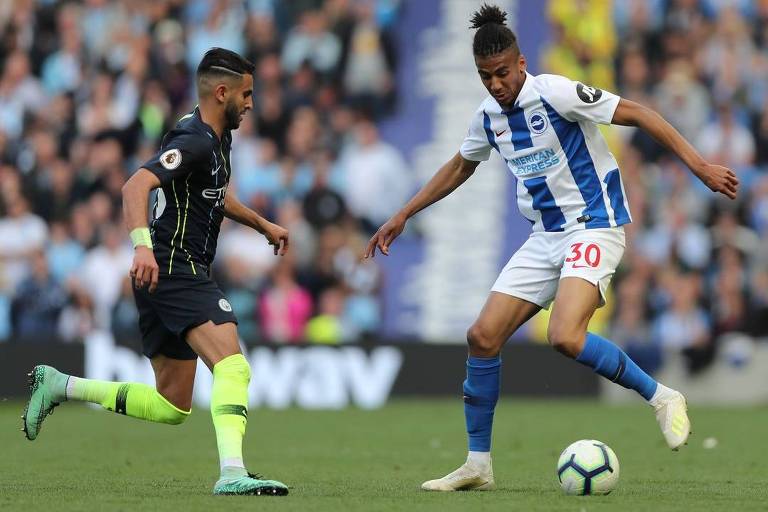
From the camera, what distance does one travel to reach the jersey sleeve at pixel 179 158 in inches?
252

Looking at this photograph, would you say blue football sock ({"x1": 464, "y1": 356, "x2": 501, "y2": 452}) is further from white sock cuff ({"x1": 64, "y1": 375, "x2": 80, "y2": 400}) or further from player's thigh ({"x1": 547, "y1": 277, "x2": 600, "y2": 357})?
white sock cuff ({"x1": 64, "y1": 375, "x2": 80, "y2": 400})

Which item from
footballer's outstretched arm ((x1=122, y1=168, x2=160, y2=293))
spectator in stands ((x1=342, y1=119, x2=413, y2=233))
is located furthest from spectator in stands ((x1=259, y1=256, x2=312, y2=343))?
footballer's outstretched arm ((x1=122, y1=168, x2=160, y2=293))

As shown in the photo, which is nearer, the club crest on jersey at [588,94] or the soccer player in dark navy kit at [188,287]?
the soccer player in dark navy kit at [188,287]

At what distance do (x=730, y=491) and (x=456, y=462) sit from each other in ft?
7.80

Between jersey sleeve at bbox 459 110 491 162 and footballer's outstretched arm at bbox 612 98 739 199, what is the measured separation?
78cm

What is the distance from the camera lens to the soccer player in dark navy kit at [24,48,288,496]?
20.7 feet

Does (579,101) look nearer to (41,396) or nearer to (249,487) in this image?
(249,487)

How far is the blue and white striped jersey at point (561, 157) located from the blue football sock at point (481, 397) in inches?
31.5

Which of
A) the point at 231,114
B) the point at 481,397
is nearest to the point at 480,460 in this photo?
the point at 481,397

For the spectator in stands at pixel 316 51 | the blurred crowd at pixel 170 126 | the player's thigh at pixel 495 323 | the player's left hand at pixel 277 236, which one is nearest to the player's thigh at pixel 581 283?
the player's thigh at pixel 495 323

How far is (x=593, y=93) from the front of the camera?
22.7ft

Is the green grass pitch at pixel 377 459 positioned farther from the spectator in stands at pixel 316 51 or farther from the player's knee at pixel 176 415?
the spectator in stands at pixel 316 51

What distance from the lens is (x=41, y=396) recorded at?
711 centimetres

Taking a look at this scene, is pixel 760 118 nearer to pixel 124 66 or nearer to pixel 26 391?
pixel 124 66
